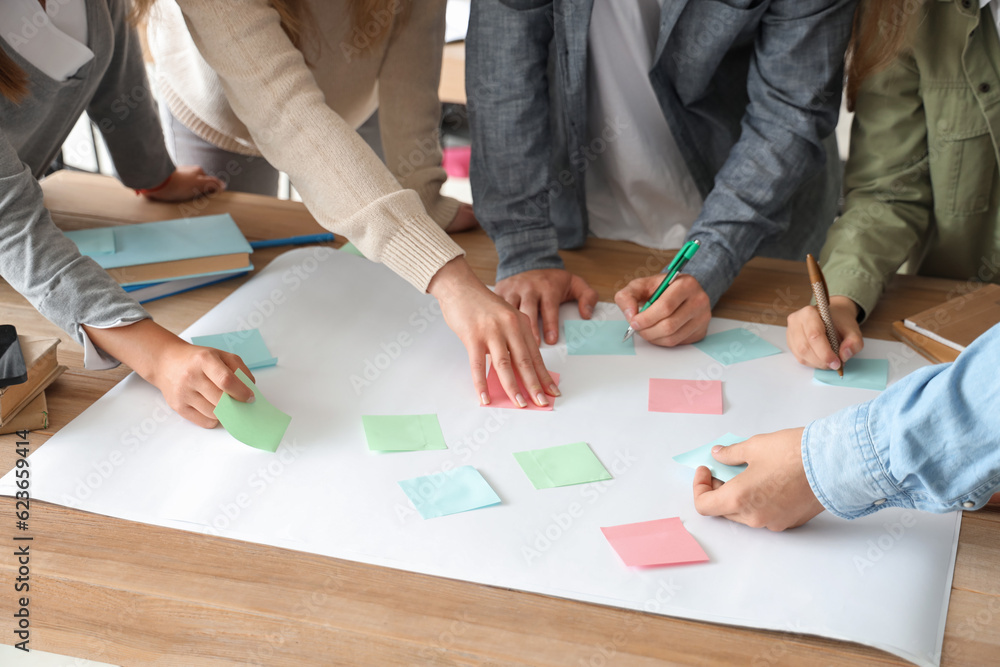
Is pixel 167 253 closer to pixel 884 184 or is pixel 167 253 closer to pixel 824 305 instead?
pixel 824 305

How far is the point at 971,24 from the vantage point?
982mm

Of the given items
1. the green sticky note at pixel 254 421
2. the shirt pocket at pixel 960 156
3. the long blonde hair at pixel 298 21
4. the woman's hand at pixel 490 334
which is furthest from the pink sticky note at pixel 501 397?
the shirt pocket at pixel 960 156

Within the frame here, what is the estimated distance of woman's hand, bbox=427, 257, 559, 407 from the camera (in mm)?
833

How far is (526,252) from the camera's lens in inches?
42.3

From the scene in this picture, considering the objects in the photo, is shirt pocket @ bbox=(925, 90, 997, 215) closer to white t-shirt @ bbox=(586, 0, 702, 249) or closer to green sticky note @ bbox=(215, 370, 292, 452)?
white t-shirt @ bbox=(586, 0, 702, 249)

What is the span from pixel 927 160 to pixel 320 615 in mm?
981

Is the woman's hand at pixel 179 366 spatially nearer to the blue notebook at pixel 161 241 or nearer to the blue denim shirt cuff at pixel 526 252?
the blue notebook at pixel 161 241

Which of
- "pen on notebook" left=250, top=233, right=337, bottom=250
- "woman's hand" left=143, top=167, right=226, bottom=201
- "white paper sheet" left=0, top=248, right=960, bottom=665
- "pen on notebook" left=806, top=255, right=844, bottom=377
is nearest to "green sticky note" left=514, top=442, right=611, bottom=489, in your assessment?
"white paper sheet" left=0, top=248, right=960, bottom=665

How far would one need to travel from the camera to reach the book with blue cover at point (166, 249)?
40.1 inches

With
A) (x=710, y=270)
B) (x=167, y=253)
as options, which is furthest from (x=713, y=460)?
(x=167, y=253)

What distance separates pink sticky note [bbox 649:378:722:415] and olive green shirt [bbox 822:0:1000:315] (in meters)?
0.26

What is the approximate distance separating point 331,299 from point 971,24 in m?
0.87

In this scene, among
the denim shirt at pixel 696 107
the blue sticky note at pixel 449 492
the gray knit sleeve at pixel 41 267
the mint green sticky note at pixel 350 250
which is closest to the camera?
the blue sticky note at pixel 449 492

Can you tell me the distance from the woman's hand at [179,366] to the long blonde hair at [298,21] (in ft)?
0.99
